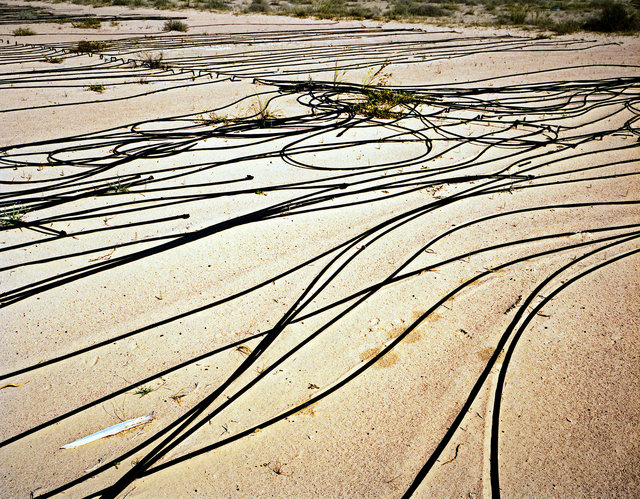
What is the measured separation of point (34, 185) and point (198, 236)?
1.86m

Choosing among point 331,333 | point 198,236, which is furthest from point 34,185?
point 331,333

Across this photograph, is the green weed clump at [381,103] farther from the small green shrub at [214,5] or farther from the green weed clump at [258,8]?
the small green shrub at [214,5]

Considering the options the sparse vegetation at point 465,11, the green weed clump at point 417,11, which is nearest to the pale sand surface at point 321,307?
the sparse vegetation at point 465,11

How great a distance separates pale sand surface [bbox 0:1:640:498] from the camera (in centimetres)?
197

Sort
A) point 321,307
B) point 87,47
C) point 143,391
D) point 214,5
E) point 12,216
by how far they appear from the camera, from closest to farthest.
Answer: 1. point 143,391
2. point 321,307
3. point 12,216
4. point 87,47
5. point 214,5

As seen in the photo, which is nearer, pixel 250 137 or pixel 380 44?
pixel 250 137

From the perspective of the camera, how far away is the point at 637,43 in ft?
39.3

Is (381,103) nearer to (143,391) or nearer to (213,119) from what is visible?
(213,119)

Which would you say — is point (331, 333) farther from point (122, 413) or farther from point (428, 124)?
point (428, 124)

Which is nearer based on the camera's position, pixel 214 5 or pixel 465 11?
pixel 465 11

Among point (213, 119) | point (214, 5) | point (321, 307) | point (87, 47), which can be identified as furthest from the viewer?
point (214, 5)

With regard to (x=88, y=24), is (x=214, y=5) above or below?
above

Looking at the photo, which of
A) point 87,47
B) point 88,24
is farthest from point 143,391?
point 88,24

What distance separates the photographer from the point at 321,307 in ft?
9.25
